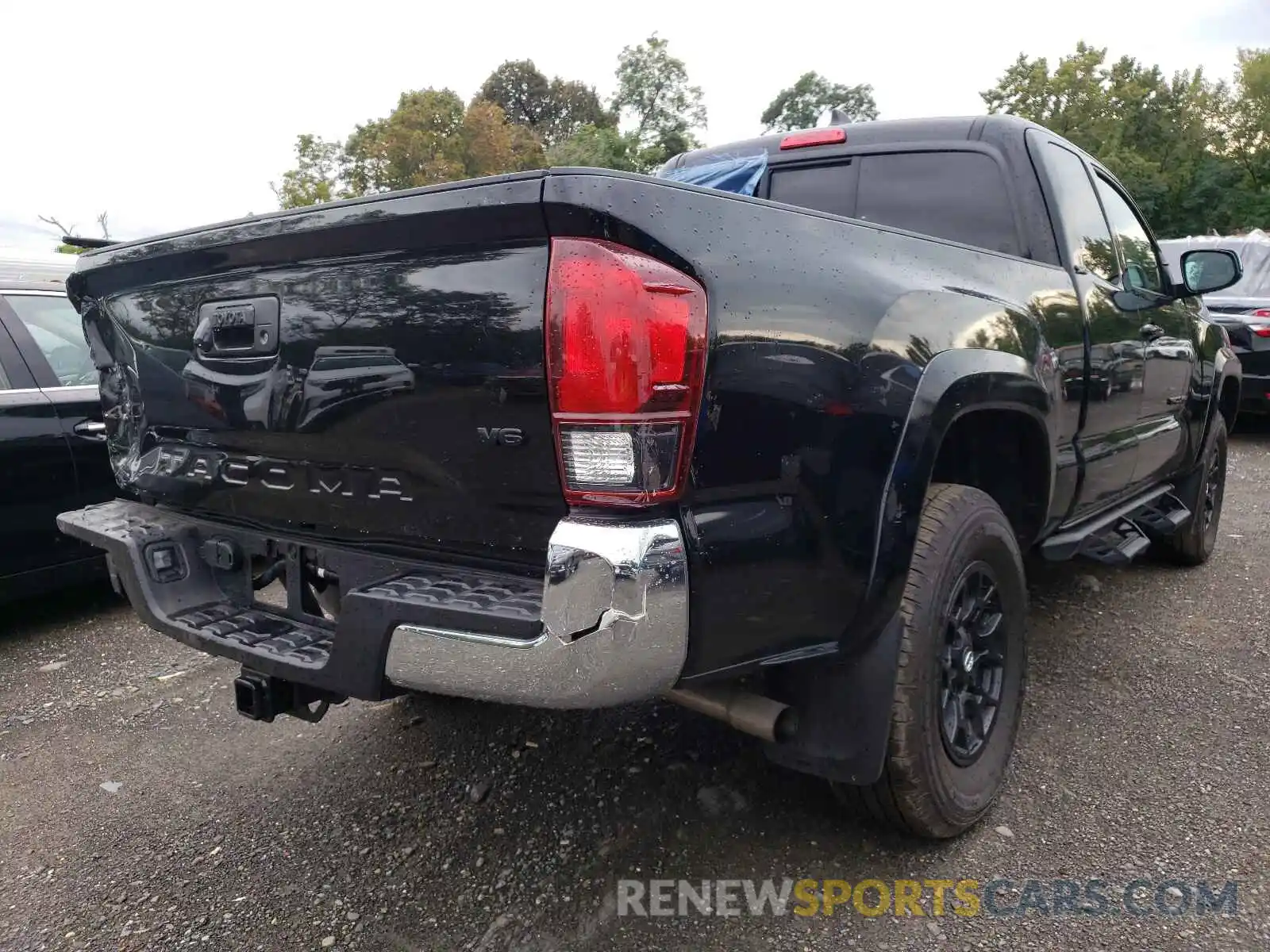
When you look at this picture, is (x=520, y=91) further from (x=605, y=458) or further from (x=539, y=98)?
→ (x=605, y=458)

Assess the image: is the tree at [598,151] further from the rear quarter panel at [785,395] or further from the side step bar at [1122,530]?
the rear quarter panel at [785,395]

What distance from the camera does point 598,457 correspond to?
5.26ft

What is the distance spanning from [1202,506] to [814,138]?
2864 mm

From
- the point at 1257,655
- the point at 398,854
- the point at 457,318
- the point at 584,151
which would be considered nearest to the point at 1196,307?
the point at 1257,655

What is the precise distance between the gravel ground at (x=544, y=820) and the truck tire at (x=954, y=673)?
7.2 inches

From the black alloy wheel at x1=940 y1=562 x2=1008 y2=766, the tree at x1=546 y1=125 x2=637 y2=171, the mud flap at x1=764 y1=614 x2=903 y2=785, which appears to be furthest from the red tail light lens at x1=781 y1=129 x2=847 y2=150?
the tree at x1=546 y1=125 x2=637 y2=171

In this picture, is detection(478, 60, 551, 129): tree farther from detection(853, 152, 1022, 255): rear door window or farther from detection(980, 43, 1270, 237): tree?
detection(853, 152, 1022, 255): rear door window

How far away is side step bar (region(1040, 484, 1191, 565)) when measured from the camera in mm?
3141

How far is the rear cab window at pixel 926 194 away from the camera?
3080 millimetres

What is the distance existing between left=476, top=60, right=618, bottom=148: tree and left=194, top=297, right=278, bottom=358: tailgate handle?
52058 millimetres

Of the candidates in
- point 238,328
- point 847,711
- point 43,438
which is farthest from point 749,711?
point 43,438

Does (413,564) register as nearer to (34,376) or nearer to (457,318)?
(457,318)

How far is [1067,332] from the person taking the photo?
2.83 metres

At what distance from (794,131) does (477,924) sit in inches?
121
